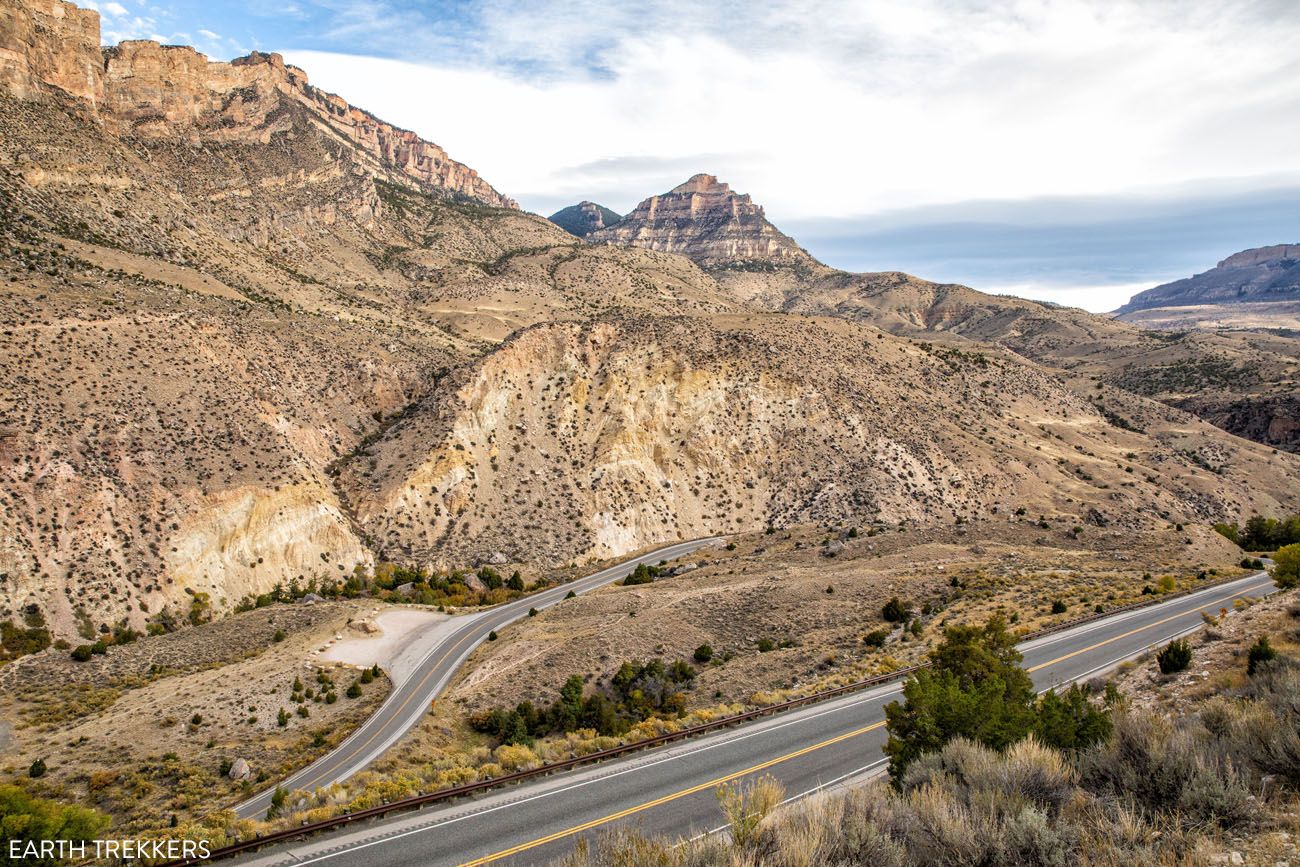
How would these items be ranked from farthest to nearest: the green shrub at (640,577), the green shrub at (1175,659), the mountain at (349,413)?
the green shrub at (640,577)
the mountain at (349,413)
the green shrub at (1175,659)

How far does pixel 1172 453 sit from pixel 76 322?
10110 cm

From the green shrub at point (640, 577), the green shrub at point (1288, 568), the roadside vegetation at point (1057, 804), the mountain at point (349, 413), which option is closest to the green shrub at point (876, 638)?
the green shrub at point (1288, 568)

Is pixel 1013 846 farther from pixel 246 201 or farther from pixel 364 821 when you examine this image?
pixel 246 201

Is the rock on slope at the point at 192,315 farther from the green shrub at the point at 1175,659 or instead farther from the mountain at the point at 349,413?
the green shrub at the point at 1175,659

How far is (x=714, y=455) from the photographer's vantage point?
6375 cm

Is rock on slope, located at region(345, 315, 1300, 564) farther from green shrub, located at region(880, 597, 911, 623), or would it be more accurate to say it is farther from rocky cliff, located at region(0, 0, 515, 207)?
rocky cliff, located at region(0, 0, 515, 207)

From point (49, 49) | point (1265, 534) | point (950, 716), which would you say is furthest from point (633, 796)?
point (49, 49)

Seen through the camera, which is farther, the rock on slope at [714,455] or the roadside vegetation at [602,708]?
the rock on slope at [714,455]

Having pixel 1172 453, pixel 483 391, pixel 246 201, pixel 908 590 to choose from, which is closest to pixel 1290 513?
pixel 1172 453

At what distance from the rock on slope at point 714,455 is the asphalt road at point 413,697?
8.44 meters

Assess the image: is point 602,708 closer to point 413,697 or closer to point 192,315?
point 413,697

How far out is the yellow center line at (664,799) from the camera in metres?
11.5

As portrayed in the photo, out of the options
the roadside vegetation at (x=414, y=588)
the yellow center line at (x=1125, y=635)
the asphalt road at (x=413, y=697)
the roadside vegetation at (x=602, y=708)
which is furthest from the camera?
the roadside vegetation at (x=414, y=588)

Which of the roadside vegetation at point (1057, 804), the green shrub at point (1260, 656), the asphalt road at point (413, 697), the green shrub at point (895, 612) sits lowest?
the asphalt road at point (413, 697)
